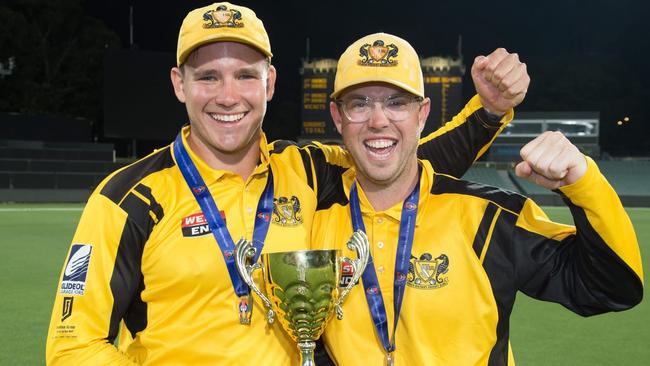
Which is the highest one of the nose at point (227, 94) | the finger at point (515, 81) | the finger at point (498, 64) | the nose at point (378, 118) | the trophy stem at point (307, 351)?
the finger at point (498, 64)

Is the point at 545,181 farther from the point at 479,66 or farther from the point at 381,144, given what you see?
the point at 479,66

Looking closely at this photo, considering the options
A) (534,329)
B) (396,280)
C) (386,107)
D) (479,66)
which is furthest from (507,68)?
(534,329)

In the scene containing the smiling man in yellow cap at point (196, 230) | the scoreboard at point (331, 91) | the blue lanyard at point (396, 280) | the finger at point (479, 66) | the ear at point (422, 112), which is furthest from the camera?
the scoreboard at point (331, 91)

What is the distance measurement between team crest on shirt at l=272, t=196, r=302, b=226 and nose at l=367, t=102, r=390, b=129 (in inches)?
18.5

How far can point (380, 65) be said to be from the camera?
2402 millimetres

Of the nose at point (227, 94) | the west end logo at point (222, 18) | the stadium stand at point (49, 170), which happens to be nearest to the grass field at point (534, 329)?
the nose at point (227, 94)

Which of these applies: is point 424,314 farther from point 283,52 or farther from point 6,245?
point 283,52

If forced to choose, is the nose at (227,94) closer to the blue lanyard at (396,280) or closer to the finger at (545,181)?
the blue lanyard at (396,280)

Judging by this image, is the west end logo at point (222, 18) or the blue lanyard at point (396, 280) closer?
the blue lanyard at point (396, 280)

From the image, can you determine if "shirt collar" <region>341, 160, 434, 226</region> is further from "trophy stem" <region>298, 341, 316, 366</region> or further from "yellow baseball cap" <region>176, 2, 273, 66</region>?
"yellow baseball cap" <region>176, 2, 273, 66</region>

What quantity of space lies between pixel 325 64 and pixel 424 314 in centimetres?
2434

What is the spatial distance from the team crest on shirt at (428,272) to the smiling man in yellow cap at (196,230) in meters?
0.45

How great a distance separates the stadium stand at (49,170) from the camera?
22594mm

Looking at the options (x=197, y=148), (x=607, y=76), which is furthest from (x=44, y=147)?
(x=607, y=76)
